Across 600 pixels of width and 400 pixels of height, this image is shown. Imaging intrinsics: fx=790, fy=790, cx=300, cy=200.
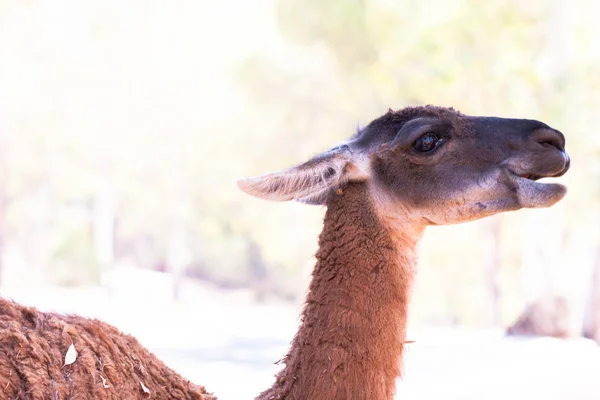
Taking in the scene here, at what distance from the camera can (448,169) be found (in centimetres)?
364

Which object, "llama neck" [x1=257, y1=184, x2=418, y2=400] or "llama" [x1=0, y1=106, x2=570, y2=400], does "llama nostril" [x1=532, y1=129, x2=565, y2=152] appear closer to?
"llama" [x1=0, y1=106, x2=570, y2=400]

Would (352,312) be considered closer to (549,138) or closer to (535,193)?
(535,193)

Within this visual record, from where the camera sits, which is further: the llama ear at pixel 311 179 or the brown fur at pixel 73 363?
the llama ear at pixel 311 179

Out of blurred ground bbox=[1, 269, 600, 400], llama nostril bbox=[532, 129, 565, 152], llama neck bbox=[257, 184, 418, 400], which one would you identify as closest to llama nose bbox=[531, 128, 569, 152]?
llama nostril bbox=[532, 129, 565, 152]

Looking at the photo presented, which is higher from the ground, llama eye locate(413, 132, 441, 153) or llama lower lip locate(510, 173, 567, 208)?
llama eye locate(413, 132, 441, 153)

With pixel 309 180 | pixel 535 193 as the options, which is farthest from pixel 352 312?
pixel 535 193

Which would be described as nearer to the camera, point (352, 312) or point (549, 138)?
Result: point (352, 312)

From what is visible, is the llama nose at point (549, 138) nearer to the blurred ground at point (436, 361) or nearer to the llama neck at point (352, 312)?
the llama neck at point (352, 312)

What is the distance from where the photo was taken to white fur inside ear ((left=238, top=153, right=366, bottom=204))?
340 cm

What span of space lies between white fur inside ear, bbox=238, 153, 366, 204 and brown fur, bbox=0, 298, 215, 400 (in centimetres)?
88

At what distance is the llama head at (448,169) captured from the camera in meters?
3.57

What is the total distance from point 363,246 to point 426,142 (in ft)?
1.90

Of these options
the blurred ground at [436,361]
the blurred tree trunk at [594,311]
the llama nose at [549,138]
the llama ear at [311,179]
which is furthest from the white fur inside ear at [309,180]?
the blurred tree trunk at [594,311]

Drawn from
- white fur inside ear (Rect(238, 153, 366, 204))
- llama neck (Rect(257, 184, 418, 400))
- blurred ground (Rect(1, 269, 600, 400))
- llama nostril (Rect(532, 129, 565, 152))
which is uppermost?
blurred ground (Rect(1, 269, 600, 400))
